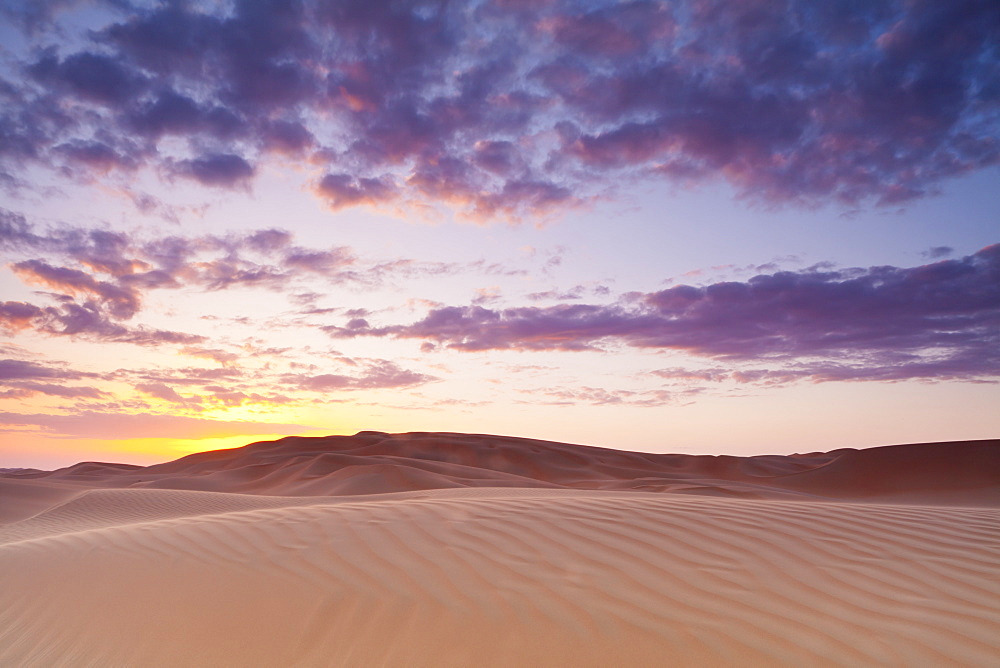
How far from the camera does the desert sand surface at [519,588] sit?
9.32 feet

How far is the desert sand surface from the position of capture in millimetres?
2842

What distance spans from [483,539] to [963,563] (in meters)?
2.74

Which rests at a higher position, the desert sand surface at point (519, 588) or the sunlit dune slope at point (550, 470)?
the sunlit dune slope at point (550, 470)

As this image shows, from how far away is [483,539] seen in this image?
14.0 ft

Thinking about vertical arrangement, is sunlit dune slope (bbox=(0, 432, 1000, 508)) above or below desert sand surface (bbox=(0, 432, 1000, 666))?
above

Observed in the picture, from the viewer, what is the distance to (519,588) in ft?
11.1

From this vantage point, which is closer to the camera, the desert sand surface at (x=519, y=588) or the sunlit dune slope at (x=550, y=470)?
the desert sand surface at (x=519, y=588)

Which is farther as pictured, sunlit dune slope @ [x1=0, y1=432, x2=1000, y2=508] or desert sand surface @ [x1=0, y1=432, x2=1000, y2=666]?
sunlit dune slope @ [x1=0, y1=432, x2=1000, y2=508]

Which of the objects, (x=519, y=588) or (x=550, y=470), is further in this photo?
(x=550, y=470)

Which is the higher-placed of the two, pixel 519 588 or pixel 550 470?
pixel 550 470

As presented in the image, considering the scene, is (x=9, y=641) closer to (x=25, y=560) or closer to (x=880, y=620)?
(x=25, y=560)

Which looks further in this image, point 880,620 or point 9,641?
point 9,641

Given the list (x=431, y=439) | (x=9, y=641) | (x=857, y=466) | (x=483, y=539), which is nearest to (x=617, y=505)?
(x=483, y=539)

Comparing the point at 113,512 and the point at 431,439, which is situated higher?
the point at 431,439
